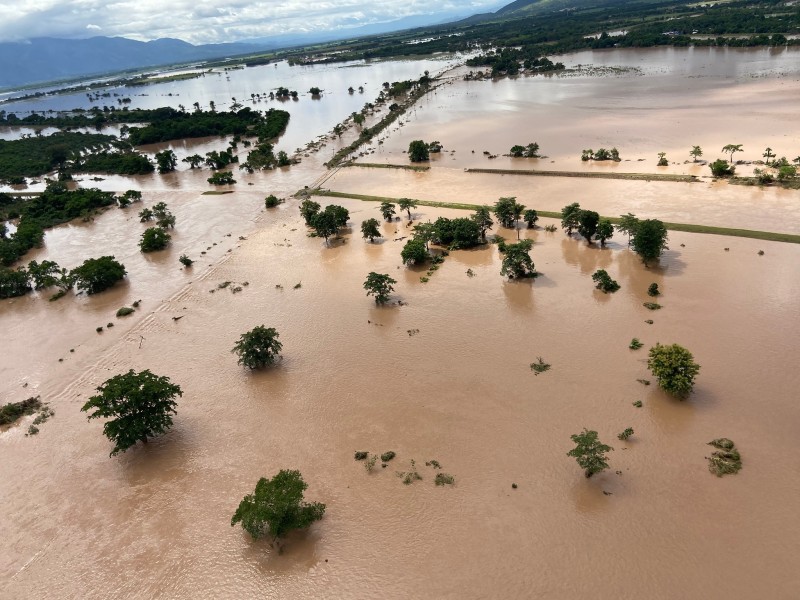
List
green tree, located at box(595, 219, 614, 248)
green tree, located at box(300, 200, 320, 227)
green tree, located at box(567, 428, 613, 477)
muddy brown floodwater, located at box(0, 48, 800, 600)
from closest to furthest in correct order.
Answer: muddy brown floodwater, located at box(0, 48, 800, 600)
green tree, located at box(567, 428, 613, 477)
green tree, located at box(595, 219, 614, 248)
green tree, located at box(300, 200, 320, 227)

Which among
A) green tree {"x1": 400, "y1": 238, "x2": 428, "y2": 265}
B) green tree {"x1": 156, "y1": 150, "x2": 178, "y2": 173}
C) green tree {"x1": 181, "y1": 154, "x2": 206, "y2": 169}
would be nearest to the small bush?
green tree {"x1": 400, "y1": 238, "x2": 428, "y2": 265}

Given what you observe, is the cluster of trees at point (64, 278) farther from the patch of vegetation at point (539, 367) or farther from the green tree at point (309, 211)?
the patch of vegetation at point (539, 367)

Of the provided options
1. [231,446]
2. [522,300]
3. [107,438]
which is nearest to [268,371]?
[231,446]

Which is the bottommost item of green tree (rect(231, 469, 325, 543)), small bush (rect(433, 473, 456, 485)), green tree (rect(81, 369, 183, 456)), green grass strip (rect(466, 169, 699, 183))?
small bush (rect(433, 473, 456, 485))

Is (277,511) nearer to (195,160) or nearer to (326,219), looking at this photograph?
(326,219)

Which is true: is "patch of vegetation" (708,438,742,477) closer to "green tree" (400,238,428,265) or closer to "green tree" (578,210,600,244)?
"green tree" (578,210,600,244)

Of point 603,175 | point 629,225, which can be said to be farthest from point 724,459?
point 603,175

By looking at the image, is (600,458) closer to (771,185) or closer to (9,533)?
(9,533)
